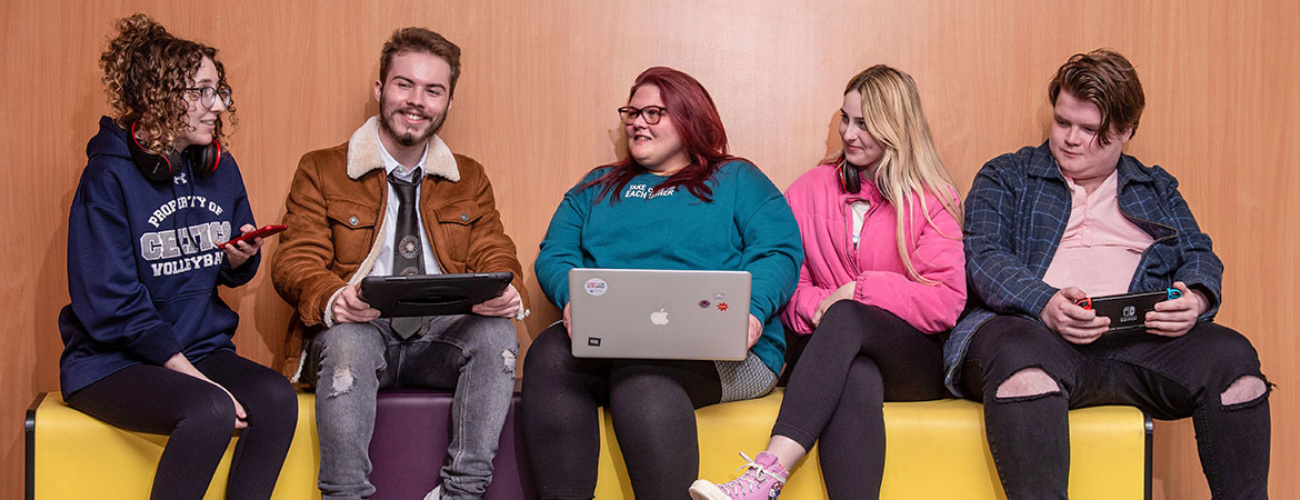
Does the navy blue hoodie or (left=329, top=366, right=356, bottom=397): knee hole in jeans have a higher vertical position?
the navy blue hoodie

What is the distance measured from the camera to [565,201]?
254cm

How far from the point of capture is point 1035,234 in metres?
2.43

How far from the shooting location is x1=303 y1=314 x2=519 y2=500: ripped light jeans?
82.1 inches

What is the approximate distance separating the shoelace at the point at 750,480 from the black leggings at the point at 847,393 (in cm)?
10

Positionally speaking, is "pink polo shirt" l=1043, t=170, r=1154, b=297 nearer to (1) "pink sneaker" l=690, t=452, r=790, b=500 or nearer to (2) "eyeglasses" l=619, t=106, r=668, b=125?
(1) "pink sneaker" l=690, t=452, r=790, b=500

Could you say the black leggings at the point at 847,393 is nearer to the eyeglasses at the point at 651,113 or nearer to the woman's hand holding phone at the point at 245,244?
the eyeglasses at the point at 651,113

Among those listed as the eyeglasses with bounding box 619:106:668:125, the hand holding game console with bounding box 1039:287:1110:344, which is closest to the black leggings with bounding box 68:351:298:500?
the eyeglasses with bounding box 619:106:668:125

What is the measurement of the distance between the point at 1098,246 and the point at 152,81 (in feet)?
7.04

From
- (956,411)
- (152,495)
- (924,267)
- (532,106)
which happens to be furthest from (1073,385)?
(152,495)

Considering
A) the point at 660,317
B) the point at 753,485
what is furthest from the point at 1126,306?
the point at 660,317

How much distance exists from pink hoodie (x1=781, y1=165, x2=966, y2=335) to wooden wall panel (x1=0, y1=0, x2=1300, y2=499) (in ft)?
1.10

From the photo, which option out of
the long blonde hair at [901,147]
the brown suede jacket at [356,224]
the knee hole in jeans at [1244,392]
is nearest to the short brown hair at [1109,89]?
the long blonde hair at [901,147]

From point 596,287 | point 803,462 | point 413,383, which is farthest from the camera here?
point 413,383

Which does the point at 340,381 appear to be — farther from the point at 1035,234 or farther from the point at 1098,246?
the point at 1098,246
